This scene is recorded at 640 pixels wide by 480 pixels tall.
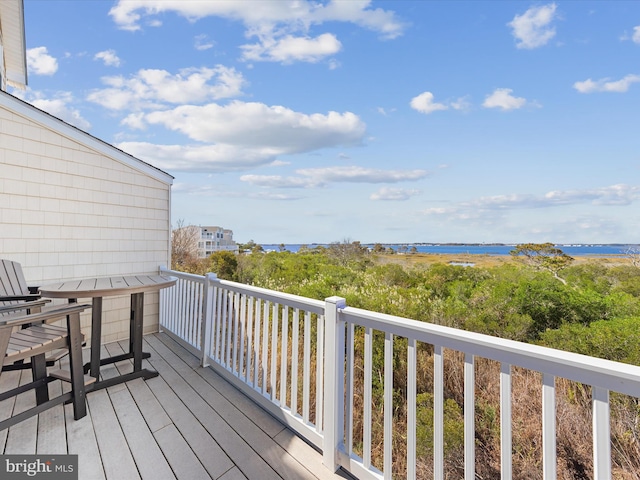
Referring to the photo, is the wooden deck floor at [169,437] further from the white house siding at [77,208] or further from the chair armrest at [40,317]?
the white house siding at [77,208]

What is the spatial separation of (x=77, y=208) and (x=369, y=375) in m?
4.43

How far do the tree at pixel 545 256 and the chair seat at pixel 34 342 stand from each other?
10099 mm

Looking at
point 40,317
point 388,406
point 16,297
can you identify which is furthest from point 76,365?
point 388,406

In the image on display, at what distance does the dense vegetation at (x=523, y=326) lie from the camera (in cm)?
252

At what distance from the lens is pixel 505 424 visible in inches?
48.7

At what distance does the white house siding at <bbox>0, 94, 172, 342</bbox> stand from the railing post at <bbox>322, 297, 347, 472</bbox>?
399 cm

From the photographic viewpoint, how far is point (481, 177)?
34.6ft

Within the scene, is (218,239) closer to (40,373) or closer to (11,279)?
(11,279)

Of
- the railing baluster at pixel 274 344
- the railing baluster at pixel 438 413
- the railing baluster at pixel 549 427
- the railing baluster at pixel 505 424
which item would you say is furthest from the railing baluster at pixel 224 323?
the railing baluster at pixel 549 427

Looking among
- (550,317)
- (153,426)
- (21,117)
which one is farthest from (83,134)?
(550,317)

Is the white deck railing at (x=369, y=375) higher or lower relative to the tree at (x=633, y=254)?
lower

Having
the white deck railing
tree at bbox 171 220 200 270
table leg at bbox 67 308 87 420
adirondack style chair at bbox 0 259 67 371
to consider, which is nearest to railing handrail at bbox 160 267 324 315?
the white deck railing

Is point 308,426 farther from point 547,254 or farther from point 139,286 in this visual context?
point 547,254

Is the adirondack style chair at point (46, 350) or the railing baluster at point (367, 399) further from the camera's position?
the adirondack style chair at point (46, 350)
